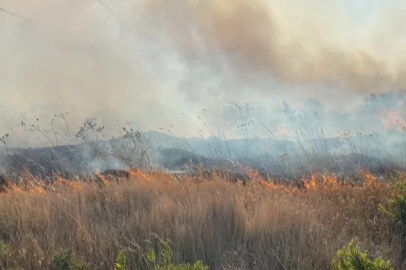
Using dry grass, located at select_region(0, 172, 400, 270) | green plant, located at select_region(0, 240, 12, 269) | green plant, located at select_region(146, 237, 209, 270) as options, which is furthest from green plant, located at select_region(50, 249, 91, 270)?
green plant, located at select_region(0, 240, 12, 269)

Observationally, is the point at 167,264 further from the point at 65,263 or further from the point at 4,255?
the point at 4,255

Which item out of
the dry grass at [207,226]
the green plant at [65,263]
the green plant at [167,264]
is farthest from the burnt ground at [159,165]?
the green plant at [65,263]

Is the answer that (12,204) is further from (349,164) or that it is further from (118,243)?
(349,164)

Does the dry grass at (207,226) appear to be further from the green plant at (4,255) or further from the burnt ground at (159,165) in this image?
the burnt ground at (159,165)

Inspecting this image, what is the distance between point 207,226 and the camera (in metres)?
3.77

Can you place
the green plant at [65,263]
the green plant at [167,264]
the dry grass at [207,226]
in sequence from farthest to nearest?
the dry grass at [207,226]
the green plant at [65,263]
the green plant at [167,264]

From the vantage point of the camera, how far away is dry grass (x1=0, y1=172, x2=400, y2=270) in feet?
10.9

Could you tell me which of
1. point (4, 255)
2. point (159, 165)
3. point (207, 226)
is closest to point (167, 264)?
point (207, 226)

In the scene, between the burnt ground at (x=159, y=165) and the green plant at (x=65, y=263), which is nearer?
the green plant at (x=65, y=263)

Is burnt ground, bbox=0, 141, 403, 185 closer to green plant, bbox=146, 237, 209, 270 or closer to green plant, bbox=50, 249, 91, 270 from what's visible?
green plant, bbox=146, 237, 209, 270

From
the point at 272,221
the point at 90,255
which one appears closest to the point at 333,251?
the point at 272,221

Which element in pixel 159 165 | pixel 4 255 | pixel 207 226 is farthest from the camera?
pixel 159 165

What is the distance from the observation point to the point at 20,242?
3.76m

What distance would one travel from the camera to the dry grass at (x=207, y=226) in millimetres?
3312
